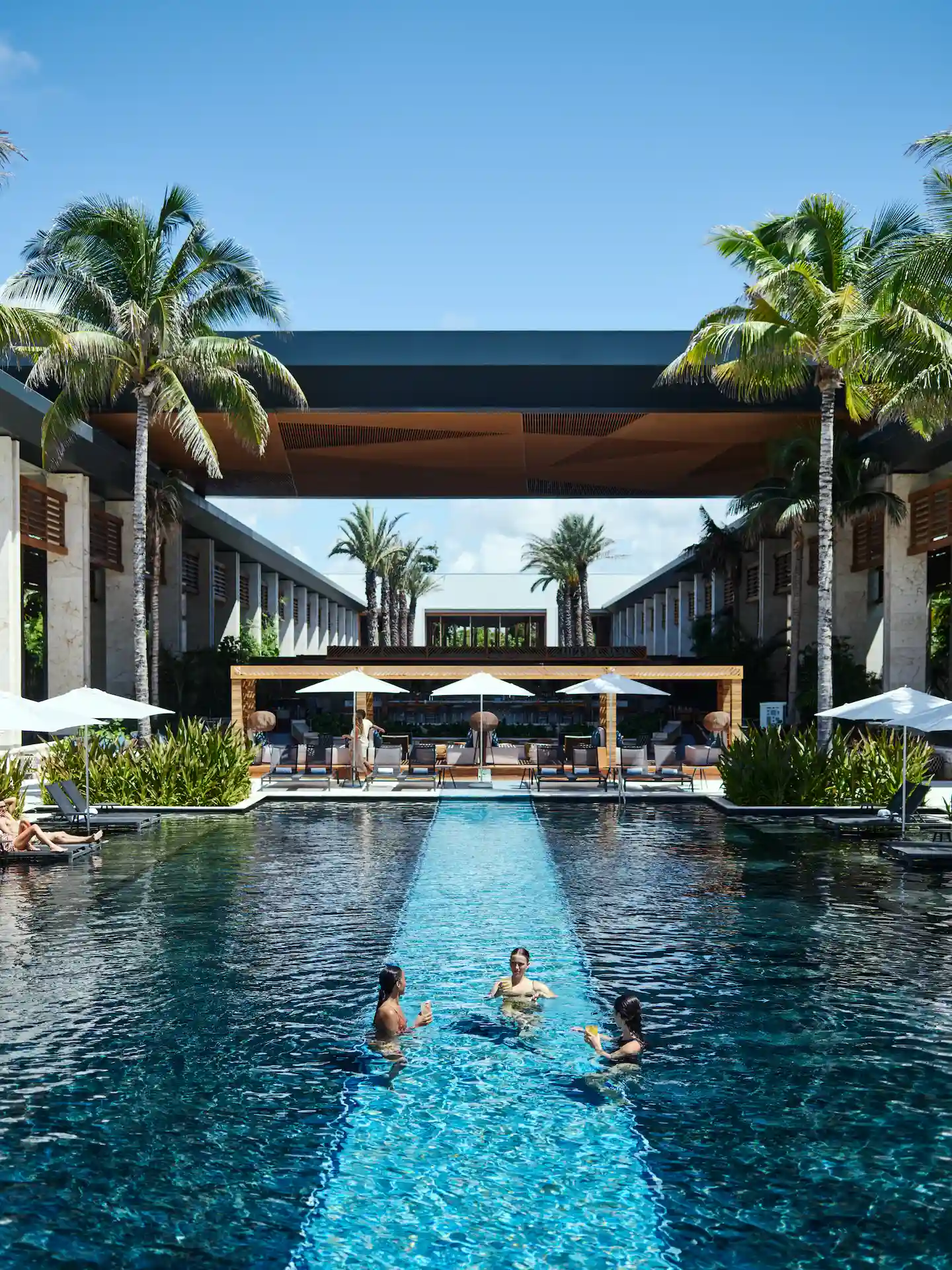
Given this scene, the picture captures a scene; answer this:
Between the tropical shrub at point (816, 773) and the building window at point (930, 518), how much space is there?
27.8 feet

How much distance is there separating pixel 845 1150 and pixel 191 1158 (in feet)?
11.6

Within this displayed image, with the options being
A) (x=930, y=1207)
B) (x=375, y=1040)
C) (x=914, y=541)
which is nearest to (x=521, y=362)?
(x=914, y=541)

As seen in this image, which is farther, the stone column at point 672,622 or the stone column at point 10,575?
the stone column at point 672,622

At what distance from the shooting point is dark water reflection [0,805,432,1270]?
17.5 feet

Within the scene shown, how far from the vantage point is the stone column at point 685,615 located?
55.8m

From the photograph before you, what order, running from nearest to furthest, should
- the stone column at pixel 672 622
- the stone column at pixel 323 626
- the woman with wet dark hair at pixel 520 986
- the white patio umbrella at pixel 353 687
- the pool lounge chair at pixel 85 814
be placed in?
the woman with wet dark hair at pixel 520 986 < the pool lounge chair at pixel 85 814 < the white patio umbrella at pixel 353 687 < the stone column at pixel 672 622 < the stone column at pixel 323 626

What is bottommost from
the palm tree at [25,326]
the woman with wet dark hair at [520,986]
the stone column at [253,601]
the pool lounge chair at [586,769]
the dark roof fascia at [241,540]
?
the woman with wet dark hair at [520,986]

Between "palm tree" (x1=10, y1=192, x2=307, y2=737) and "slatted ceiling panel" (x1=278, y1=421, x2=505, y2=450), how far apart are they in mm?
9410

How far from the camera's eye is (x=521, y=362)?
1151 inches

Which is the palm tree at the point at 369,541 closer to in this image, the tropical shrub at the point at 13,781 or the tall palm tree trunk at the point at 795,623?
the tall palm tree trunk at the point at 795,623

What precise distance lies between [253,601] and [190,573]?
33.6 feet

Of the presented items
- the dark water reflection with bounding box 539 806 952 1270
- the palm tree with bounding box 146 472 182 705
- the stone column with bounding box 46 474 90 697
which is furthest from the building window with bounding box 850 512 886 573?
the stone column with bounding box 46 474 90 697

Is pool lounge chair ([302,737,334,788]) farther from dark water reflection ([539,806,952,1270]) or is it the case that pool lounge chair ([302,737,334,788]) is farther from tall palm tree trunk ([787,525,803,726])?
tall palm tree trunk ([787,525,803,726])

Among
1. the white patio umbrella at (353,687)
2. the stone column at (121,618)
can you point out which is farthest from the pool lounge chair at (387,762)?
the stone column at (121,618)
